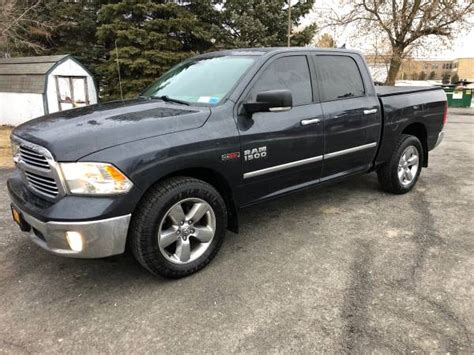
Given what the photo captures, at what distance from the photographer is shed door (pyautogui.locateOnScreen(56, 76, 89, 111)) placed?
13961mm

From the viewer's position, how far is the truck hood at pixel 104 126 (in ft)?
9.02

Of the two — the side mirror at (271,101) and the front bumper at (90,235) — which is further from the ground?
the side mirror at (271,101)

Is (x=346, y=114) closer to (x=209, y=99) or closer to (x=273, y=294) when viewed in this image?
(x=209, y=99)

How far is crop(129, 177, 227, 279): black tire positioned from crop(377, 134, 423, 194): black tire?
285 centimetres

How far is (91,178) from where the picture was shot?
8.82ft

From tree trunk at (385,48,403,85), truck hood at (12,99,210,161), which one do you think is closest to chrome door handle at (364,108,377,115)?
truck hood at (12,99,210,161)

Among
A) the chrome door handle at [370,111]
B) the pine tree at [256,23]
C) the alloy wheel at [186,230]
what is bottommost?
the alloy wheel at [186,230]

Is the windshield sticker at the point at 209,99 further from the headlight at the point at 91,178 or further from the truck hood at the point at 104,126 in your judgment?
the headlight at the point at 91,178

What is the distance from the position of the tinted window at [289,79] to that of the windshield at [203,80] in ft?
0.64

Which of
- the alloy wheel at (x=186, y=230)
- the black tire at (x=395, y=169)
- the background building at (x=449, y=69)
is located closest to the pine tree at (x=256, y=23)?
the black tire at (x=395, y=169)

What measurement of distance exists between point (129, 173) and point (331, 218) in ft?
8.56

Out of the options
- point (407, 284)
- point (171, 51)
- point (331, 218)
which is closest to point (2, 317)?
point (407, 284)

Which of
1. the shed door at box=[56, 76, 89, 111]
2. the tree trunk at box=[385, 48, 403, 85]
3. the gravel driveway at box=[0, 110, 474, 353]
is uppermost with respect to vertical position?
the tree trunk at box=[385, 48, 403, 85]

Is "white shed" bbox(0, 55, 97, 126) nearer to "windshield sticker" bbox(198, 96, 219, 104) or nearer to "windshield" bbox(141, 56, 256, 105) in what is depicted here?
"windshield" bbox(141, 56, 256, 105)
